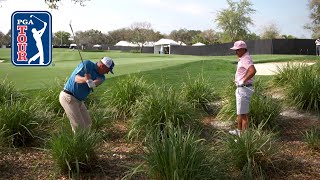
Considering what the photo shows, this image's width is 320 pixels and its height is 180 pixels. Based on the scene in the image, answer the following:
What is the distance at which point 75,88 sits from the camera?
19.1ft

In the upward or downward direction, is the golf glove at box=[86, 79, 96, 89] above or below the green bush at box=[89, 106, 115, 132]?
above

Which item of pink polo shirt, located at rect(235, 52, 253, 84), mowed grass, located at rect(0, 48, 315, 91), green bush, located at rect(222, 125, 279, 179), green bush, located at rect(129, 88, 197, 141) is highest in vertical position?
pink polo shirt, located at rect(235, 52, 253, 84)

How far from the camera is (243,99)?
6379mm

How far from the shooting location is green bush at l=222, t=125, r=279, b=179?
4824mm

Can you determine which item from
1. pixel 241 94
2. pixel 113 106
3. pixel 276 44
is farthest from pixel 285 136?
pixel 276 44

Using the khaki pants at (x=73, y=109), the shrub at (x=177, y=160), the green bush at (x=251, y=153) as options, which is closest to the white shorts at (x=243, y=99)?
the green bush at (x=251, y=153)

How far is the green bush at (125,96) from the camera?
25.4 feet

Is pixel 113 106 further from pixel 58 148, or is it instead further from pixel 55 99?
pixel 58 148

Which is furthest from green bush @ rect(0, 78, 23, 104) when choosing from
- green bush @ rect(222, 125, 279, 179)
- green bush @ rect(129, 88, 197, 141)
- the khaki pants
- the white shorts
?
green bush @ rect(222, 125, 279, 179)

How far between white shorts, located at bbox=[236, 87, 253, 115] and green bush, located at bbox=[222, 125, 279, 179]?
1.26 meters

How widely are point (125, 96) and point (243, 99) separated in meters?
2.45

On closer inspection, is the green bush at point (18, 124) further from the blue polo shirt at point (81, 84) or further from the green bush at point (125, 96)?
the green bush at point (125, 96)

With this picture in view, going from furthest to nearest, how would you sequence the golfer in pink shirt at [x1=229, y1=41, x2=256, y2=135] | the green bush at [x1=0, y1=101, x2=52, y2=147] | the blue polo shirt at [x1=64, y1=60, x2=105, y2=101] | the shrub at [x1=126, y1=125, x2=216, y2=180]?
the golfer in pink shirt at [x1=229, y1=41, x2=256, y2=135] → the green bush at [x1=0, y1=101, x2=52, y2=147] → the blue polo shirt at [x1=64, y1=60, x2=105, y2=101] → the shrub at [x1=126, y1=125, x2=216, y2=180]

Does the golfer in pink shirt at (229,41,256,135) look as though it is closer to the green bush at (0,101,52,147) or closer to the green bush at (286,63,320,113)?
the green bush at (286,63,320,113)
